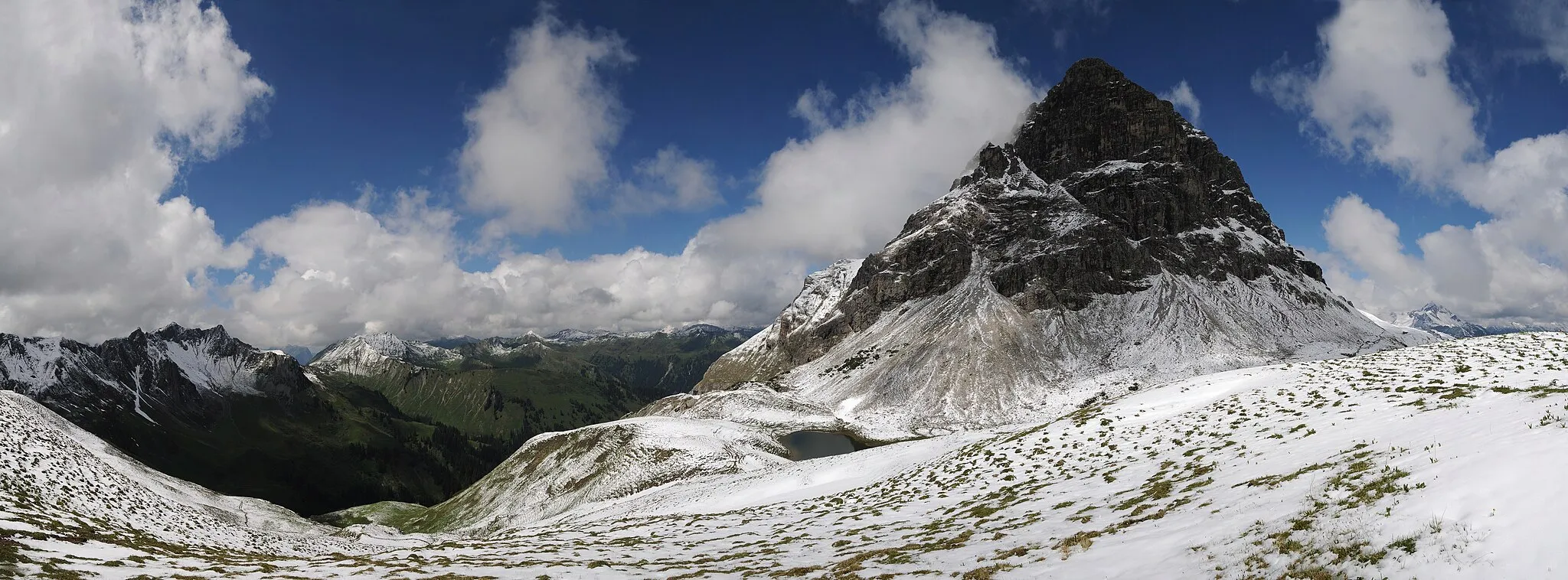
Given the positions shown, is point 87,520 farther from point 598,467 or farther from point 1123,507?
point 598,467

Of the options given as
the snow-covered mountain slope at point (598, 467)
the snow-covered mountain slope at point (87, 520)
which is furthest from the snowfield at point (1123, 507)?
the snow-covered mountain slope at point (598, 467)

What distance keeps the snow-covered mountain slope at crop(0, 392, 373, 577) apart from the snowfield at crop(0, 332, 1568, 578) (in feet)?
0.77

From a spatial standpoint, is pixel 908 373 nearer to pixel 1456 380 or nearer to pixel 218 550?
pixel 1456 380

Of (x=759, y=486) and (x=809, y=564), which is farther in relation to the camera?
(x=759, y=486)

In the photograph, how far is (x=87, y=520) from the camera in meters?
34.6

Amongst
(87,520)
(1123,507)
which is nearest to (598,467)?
(87,520)

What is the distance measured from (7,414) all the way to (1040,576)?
261 ft

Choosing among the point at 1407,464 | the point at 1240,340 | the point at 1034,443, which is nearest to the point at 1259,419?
the point at 1034,443

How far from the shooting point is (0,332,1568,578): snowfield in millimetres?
13406

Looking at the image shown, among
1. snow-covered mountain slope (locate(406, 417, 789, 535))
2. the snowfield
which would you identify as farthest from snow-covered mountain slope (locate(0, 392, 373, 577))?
snow-covered mountain slope (locate(406, 417, 789, 535))

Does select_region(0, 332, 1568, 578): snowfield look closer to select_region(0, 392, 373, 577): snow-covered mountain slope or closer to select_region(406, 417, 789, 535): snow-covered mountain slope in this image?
select_region(0, 392, 373, 577): snow-covered mountain slope

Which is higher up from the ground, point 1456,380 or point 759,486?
point 1456,380

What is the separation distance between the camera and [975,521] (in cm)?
2828

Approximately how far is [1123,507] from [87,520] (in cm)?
5485
